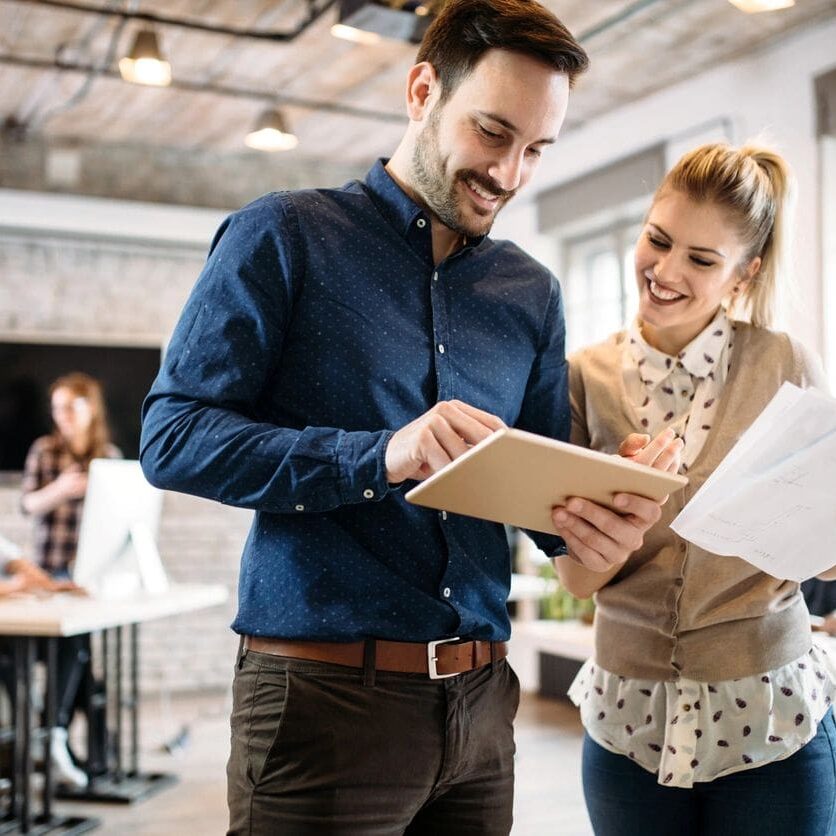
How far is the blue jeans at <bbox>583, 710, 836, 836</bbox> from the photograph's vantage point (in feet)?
5.19

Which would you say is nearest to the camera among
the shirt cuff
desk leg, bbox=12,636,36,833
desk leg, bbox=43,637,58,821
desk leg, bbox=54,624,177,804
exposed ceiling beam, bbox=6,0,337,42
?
the shirt cuff

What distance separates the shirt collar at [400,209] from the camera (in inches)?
57.9

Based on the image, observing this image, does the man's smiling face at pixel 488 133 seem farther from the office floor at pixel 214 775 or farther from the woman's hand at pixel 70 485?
the woman's hand at pixel 70 485

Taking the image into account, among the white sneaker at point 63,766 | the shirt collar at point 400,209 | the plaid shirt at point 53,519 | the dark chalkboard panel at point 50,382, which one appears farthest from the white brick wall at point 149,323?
the shirt collar at point 400,209

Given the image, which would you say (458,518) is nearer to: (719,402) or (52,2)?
(719,402)

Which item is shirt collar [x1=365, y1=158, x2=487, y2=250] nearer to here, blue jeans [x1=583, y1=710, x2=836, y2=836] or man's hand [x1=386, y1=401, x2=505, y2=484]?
man's hand [x1=386, y1=401, x2=505, y2=484]

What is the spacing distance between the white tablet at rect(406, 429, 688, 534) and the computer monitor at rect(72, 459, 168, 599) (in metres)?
2.90

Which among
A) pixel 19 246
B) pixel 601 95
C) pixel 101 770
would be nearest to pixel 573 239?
pixel 601 95

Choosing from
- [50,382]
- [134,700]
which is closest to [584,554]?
[134,700]

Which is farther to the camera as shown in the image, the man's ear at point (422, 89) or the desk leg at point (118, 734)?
the desk leg at point (118, 734)

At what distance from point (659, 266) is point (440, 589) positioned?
26.8 inches

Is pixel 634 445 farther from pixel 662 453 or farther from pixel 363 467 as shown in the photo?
pixel 363 467

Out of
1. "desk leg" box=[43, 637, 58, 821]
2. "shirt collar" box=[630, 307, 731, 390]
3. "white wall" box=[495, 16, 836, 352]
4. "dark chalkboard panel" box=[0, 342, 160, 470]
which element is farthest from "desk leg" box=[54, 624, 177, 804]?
"shirt collar" box=[630, 307, 731, 390]

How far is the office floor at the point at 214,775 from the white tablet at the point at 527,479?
3090mm
